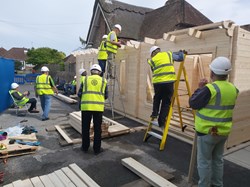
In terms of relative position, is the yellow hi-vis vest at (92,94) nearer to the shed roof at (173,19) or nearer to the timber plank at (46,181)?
the timber plank at (46,181)

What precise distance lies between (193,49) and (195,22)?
1276 centimetres

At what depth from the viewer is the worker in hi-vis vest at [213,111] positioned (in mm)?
2617

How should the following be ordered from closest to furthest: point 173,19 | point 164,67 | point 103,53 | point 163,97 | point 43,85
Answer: point 164,67 < point 163,97 < point 103,53 < point 43,85 < point 173,19

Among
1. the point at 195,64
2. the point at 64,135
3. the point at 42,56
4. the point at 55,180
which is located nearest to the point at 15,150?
the point at 64,135

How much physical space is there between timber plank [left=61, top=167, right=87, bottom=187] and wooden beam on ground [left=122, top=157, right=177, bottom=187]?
967 mm

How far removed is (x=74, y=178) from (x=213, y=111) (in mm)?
2443

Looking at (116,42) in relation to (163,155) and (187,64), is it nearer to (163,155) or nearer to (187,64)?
(187,64)

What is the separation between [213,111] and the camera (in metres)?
2.65

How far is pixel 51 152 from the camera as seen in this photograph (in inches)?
188

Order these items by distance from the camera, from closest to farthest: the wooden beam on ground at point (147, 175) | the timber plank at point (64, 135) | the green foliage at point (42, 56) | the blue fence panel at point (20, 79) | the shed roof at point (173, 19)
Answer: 1. the wooden beam on ground at point (147, 175)
2. the timber plank at point (64, 135)
3. the shed roof at point (173, 19)
4. the blue fence panel at point (20, 79)
5. the green foliage at point (42, 56)

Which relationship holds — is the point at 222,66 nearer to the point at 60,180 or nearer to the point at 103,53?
the point at 60,180

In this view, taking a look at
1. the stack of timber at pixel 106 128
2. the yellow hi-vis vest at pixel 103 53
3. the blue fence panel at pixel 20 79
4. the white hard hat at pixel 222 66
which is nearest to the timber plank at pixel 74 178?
the stack of timber at pixel 106 128

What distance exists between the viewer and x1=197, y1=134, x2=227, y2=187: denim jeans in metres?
2.74

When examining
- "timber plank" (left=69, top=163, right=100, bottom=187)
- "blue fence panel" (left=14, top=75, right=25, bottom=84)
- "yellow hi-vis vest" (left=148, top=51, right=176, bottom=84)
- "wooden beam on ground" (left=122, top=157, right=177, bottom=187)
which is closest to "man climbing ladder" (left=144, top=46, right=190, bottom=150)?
"yellow hi-vis vest" (left=148, top=51, right=176, bottom=84)
